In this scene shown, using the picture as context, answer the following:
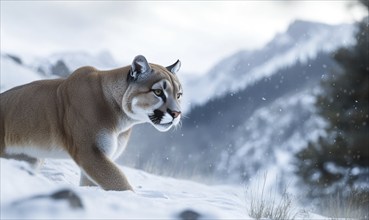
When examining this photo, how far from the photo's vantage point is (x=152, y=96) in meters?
5.89

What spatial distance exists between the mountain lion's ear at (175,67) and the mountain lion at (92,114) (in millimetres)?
20

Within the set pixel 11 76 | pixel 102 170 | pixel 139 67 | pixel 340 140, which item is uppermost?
pixel 11 76

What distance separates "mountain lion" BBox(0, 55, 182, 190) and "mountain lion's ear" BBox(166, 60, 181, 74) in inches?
0.8

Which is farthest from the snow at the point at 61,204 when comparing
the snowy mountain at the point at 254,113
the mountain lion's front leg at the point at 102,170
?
the snowy mountain at the point at 254,113

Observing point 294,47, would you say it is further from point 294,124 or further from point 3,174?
point 3,174

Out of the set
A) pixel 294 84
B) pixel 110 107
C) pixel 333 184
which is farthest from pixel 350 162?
pixel 294 84

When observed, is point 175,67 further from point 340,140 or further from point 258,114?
point 258,114

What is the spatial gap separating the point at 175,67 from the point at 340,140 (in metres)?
10.5

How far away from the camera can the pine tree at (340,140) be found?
15969mm

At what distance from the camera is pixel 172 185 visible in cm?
1054

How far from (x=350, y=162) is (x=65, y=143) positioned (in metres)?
11.6

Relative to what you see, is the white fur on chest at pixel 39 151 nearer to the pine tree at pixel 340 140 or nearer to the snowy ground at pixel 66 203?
the snowy ground at pixel 66 203

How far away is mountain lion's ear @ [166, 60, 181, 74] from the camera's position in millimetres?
6578

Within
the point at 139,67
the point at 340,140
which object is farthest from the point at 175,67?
the point at 340,140
